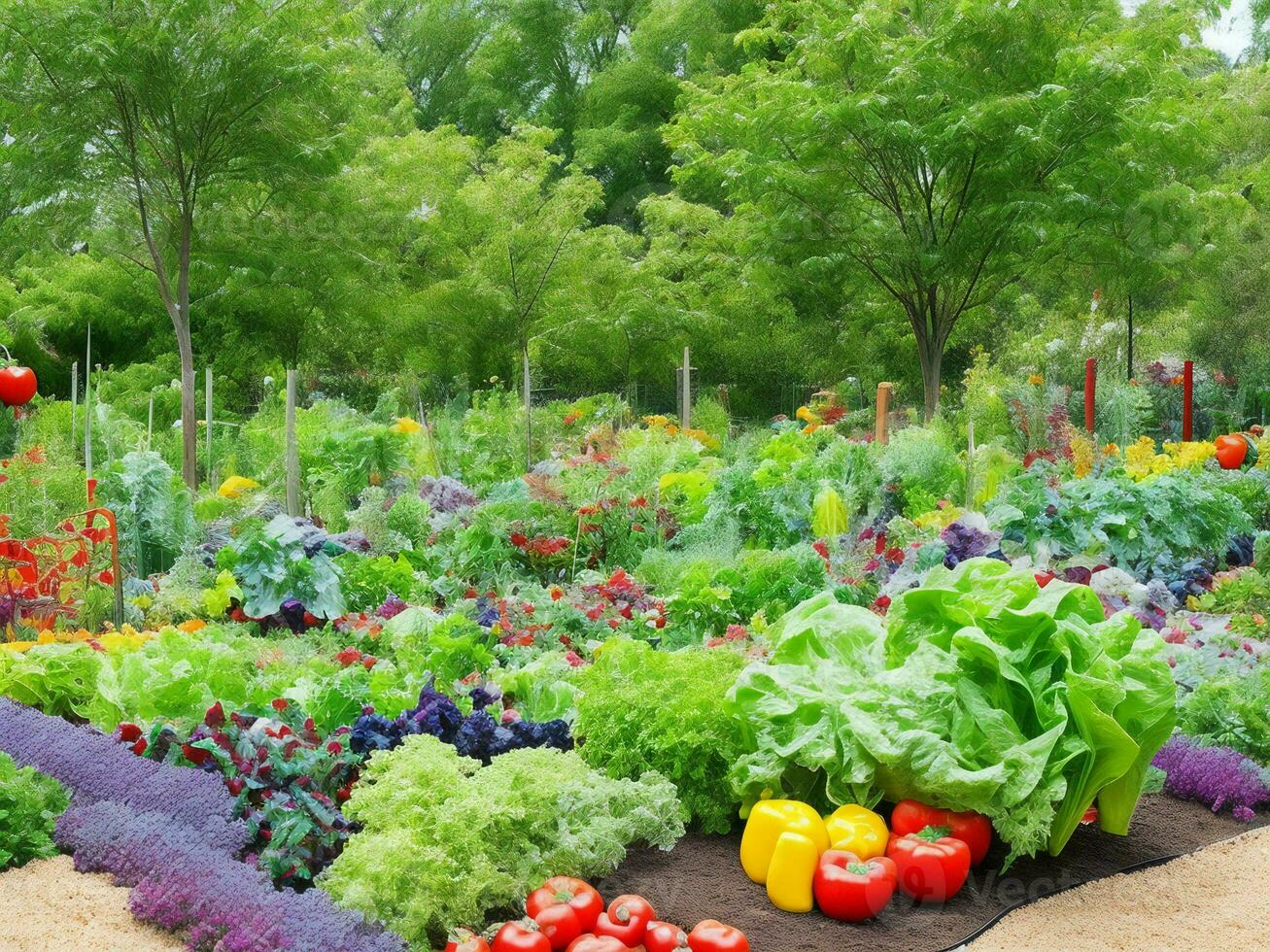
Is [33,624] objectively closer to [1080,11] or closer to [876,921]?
[876,921]

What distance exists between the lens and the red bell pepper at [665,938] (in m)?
3.34

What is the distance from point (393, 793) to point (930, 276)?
13.5 metres

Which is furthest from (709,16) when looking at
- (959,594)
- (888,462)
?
(959,594)

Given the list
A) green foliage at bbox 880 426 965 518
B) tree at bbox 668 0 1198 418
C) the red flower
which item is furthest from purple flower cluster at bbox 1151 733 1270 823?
tree at bbox 668 0 1198 418

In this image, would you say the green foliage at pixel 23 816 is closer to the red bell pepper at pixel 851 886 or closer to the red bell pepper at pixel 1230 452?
the red bell pepper at pixel 851 886

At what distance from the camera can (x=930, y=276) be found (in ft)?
52.0

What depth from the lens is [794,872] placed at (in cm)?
366

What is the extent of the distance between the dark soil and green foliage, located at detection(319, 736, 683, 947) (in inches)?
4.8

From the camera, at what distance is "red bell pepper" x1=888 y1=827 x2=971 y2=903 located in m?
3.69

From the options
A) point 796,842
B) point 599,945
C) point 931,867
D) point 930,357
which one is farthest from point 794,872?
point 930,357

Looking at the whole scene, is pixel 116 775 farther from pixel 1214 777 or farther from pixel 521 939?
pixel 1214 777

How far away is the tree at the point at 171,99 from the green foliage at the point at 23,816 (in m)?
8.22

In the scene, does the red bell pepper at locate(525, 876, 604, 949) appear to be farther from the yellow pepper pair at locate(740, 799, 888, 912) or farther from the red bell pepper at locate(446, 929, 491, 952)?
the yellow pepper pair at locate(740, 799, 888, 912)

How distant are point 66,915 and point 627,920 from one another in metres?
1.55
